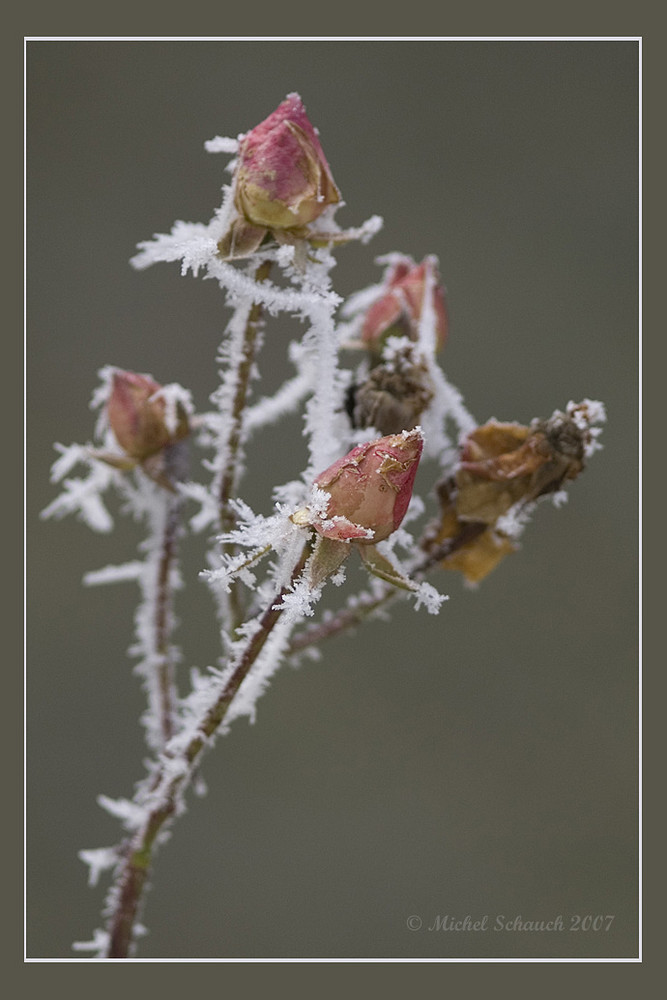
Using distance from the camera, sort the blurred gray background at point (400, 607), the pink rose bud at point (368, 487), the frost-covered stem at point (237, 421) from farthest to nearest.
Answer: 1. the blurred gray background at point (400, 607)
2. the frost-covered stem at point (237, 421)
3. the pink rose bud at point (368, 487)

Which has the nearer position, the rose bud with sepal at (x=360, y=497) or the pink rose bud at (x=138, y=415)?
the rose bud with sepal at (x=360, y=497)

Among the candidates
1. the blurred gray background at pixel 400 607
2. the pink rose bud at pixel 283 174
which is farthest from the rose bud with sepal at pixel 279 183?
the blurred gray background at pixel 400 607

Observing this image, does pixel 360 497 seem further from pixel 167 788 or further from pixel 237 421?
pixel 167 788

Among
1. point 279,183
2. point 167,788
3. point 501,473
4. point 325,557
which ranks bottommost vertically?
point 167,788

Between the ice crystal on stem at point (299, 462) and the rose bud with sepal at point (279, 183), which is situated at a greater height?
the rose bud with sepal at point (279, 183)

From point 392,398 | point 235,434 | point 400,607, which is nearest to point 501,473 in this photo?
point 392,398

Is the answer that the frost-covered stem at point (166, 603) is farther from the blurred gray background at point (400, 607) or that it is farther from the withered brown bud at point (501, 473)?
the blurred gray background at point (400, 607)

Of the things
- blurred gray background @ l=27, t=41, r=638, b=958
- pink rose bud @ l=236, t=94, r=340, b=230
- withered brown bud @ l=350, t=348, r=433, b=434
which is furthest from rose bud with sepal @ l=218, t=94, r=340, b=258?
blurred gray background @ l=27, t=41, r=638, b=958
